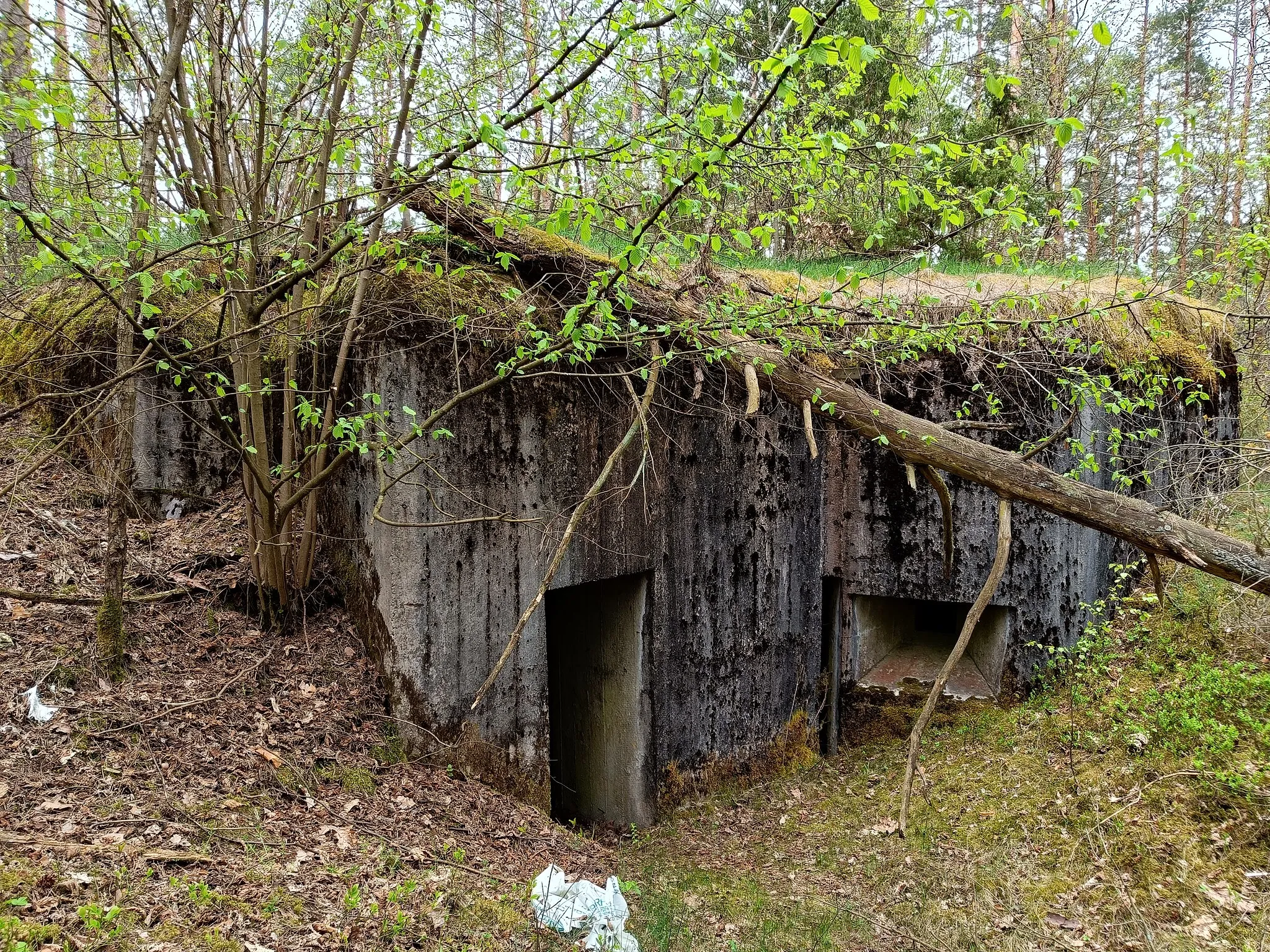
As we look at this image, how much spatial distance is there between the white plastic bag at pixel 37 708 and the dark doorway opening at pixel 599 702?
2.96 meters

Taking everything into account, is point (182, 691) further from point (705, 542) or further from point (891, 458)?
point (891, 458)

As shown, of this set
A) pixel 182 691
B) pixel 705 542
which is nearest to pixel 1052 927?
pixel 705 542

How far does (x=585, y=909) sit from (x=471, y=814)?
0.95 metres

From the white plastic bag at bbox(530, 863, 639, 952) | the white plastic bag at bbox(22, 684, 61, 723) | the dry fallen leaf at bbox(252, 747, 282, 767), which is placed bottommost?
the white plastic bag at bbox(530, 863, 639, 952)

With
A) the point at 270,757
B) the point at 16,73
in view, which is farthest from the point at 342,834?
the point at 16,73

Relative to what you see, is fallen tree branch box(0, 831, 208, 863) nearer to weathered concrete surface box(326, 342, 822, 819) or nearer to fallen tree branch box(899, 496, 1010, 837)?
weathered concrete surface box(326, 342, 822, 819)

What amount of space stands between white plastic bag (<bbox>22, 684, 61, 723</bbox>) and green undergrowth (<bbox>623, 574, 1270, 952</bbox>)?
127 inches

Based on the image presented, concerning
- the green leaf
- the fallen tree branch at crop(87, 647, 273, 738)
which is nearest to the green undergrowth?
the fallen tree branch at crop(87, 647, 273, 738)

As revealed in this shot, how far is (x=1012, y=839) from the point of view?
5.32 m

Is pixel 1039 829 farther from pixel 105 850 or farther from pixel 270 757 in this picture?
pixel 105 850

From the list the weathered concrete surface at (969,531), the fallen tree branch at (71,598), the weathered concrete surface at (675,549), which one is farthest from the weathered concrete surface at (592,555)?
the fallen tree branch at (71,598)

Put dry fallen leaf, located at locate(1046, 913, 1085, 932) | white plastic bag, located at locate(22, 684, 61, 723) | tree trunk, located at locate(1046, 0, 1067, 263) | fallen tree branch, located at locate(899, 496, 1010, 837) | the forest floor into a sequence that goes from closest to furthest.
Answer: the forest floor
white plastic bag, located at locate(22, 684, 61, 723)
fallen tree branch, located at locate(899, 496, 1010, 837)
dry fallen leaf, located at locate(1046, 913, 1085, 932)
tree trunk, located at locate(1046, 0, 1067, 263)

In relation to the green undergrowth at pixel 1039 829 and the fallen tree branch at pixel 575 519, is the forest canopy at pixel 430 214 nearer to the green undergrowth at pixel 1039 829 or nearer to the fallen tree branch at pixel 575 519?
the fallen tree branch at pixel 575 519

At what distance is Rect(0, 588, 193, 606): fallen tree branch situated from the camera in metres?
3.92
